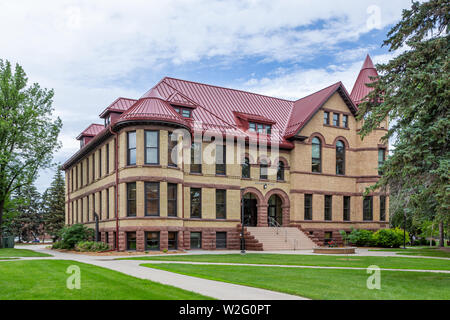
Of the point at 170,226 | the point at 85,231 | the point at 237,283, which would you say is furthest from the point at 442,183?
the point at 85,231

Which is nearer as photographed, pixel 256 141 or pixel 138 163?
pixel 138 163

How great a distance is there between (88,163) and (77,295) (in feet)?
101

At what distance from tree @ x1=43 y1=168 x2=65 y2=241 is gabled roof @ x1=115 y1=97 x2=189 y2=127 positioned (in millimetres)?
39011

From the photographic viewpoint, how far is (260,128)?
1452 inches

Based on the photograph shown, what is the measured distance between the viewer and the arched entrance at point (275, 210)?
37562 millimetres

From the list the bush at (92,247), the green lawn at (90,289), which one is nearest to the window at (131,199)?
the bush at (92,247)

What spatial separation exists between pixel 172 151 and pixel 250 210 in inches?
373

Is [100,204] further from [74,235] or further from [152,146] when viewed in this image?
[152,146]

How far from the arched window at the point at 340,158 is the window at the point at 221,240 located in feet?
41.4

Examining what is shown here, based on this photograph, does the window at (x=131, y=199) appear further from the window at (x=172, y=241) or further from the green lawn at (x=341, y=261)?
the green lawn at (x=341, y=261)

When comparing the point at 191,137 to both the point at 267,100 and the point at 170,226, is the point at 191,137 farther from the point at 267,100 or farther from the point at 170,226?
the point at 267,100

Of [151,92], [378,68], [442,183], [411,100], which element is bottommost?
[442,183]

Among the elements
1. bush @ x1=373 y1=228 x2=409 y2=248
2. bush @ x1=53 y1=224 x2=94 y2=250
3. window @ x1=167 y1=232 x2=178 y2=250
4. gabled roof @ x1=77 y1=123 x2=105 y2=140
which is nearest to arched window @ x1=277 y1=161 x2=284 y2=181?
bush @ x1=373 y1=228 x2=409 y2=248

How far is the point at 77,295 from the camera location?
32.1 feet
